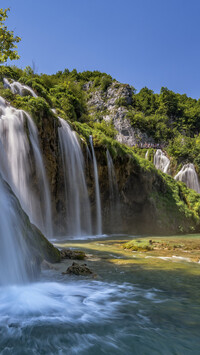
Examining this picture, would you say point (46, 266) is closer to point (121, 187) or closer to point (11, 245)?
point (11, 245)

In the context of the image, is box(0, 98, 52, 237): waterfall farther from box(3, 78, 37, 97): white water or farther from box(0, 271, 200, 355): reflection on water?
box(0, 271, 200, 355): reflection on water

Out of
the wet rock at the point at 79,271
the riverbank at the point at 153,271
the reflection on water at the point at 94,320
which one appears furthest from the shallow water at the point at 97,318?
the wet rock at the point at 79,271

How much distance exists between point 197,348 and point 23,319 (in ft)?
6.01

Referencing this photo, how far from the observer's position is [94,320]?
2.91 meters

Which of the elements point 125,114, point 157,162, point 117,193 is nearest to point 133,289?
point 117,193

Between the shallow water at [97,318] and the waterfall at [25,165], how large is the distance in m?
7.59

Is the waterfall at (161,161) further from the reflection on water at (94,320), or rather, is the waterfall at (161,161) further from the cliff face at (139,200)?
the reflection on water at (94,320)

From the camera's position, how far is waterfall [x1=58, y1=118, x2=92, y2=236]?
567 inches

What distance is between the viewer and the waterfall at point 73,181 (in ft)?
47.2

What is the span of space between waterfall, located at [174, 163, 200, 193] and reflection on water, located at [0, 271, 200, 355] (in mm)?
27518

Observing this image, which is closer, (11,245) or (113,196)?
(11,245)

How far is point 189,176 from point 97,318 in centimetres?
2916

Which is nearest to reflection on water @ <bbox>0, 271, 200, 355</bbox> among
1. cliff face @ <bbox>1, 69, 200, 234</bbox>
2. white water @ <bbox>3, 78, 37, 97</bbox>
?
cliff face @ <bbox>1, 69, 200, 234</bbox>

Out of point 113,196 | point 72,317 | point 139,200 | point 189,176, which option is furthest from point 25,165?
point 189,176
